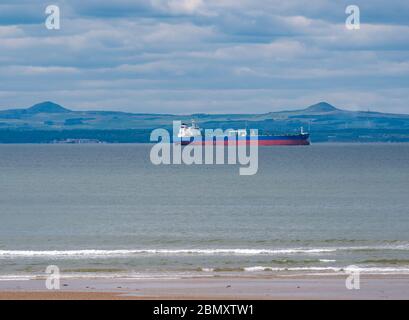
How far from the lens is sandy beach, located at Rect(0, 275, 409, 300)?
76.0ft

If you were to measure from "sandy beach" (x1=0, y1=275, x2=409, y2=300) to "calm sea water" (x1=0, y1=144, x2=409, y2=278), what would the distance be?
2095 mm

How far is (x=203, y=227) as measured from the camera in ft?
144

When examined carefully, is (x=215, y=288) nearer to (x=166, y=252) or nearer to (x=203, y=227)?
(x=166, y=252)

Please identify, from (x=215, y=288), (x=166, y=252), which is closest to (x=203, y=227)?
(x=166, y=252)

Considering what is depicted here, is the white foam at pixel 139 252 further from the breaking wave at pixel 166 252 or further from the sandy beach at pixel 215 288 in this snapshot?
the sandy beach at pixel 215 288

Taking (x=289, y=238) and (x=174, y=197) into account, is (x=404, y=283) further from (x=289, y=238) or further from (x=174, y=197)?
(x=174, y=197)

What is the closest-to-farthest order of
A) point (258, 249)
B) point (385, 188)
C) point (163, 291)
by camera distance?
1. point (163, 291)
2. point (258, 249)
3. point (385, 188)

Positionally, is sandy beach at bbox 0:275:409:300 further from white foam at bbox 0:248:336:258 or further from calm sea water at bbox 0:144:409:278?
white foam at bbox 0:248:336:258

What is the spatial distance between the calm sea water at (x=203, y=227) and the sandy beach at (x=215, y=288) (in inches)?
82.5

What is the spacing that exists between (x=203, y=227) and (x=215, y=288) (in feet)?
61.9

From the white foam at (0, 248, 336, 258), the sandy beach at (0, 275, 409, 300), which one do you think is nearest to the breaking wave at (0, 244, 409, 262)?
the white foam at (0, 248, 336, 258)

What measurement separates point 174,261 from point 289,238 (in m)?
8.34
